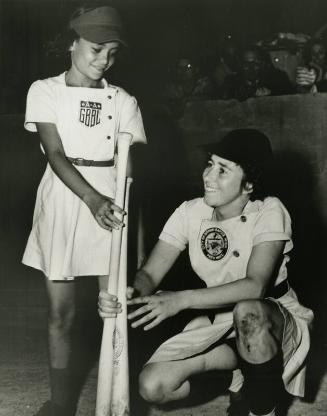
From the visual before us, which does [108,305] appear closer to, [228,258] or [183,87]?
[228,258]

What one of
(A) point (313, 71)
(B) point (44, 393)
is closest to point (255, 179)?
(B) point (44, 393)

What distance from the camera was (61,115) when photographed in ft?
9.29

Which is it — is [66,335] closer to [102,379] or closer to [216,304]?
[102,379]

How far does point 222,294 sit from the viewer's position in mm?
2469

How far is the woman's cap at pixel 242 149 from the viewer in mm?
2758

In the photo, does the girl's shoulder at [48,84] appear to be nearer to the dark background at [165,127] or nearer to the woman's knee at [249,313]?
the woman's knee at [249,313]

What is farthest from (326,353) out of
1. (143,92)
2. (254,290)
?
(143,92)

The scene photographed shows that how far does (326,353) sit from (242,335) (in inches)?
67.2

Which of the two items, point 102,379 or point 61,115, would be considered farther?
point 61,115

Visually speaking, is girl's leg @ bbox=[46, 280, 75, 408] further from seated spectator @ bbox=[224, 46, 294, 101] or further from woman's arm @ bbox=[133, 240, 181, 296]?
seated spectator @ bbox=[224, 46, 294, 101]

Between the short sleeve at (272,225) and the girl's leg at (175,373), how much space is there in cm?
57

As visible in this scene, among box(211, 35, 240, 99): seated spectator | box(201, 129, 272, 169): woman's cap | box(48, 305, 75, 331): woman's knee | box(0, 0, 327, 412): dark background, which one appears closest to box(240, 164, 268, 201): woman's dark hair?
box(201, 129, 272, 169): woman's cap

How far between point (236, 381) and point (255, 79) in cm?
310

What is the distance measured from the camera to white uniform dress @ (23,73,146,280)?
9.28ft
